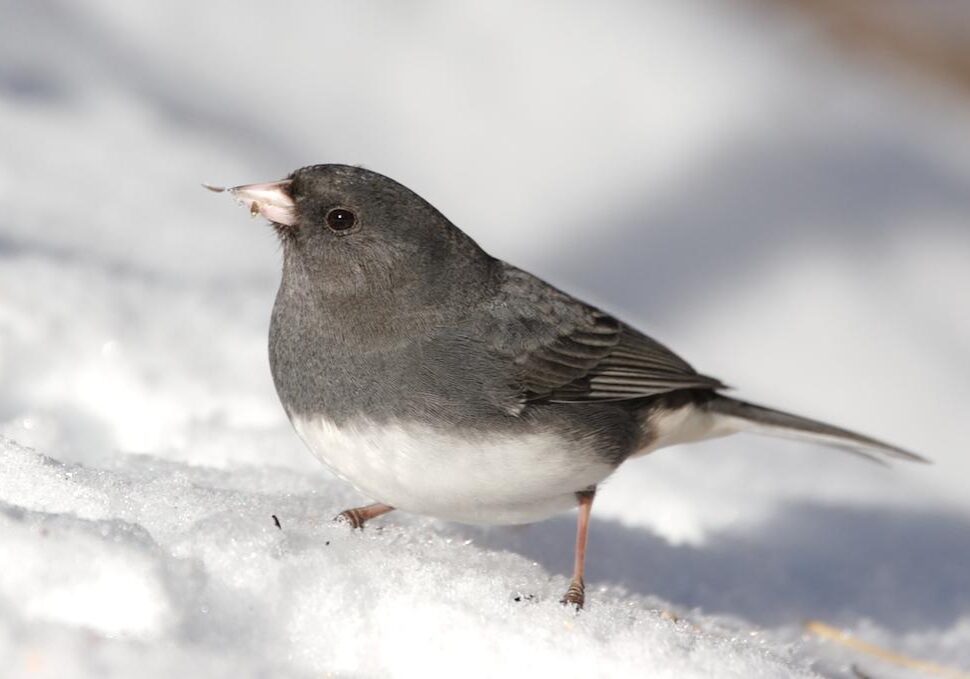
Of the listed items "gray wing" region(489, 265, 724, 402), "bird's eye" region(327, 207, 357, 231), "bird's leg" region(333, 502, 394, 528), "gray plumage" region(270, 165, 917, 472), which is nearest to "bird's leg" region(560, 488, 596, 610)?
"gray plumage" region(270, 165, 917, 472)

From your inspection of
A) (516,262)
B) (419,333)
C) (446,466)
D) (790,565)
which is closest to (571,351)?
(419,333)

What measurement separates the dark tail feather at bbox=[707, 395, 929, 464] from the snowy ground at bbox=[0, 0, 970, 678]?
517 millimetres

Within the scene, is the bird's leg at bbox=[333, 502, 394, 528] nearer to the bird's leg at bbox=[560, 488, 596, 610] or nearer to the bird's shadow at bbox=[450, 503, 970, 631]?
the bird's shadow at bbox=[450, 503, 970, 631]

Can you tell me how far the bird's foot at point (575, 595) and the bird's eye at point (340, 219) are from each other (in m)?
1.07

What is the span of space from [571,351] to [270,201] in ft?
2.97

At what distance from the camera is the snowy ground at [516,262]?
2.55m

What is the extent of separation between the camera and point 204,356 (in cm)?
436

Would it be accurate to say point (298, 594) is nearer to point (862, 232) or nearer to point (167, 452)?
point (167, 452)

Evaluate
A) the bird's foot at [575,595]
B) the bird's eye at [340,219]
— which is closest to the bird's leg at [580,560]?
the bird's foot at [575,595]

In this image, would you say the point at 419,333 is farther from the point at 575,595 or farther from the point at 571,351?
the point at 575,595

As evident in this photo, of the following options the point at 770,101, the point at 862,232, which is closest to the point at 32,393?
the point at 862,232

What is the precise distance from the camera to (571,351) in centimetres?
339

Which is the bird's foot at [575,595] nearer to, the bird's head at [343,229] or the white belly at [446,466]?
the white belly at [446,466]

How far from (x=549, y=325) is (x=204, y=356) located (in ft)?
4.96
